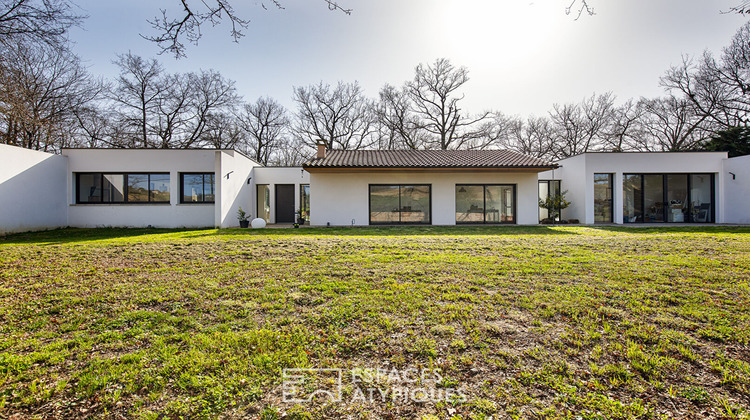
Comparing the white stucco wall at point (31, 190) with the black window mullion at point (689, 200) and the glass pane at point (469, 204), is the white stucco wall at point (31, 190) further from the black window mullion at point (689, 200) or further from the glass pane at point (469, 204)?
the black window mullion at point (689, 200)

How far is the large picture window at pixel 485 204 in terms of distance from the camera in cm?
1400

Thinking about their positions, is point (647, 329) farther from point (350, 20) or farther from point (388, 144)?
point (388, 144)

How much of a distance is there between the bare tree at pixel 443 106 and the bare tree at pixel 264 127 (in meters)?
11.7

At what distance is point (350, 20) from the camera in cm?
512

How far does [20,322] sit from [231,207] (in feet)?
33.7

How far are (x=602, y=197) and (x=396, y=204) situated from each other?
9094mm

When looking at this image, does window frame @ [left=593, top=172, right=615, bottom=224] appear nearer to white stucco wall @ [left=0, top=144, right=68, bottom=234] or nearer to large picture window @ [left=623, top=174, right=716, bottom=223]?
large picture window @ [left=623, top=174, right=716, bottom=223]

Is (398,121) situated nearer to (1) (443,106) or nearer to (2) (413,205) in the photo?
(1) (443,106)

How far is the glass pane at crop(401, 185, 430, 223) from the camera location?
13.9 metres

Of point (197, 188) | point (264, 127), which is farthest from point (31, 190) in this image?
point (264, 127)

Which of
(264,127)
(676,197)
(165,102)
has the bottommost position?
(676,197)

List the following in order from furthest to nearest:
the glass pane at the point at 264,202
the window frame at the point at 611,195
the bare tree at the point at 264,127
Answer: the bare tree at the point at 264,127, the glass pane at the point at 264,202, the window frame at the point at 611,195

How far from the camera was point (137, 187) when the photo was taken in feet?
43.5
